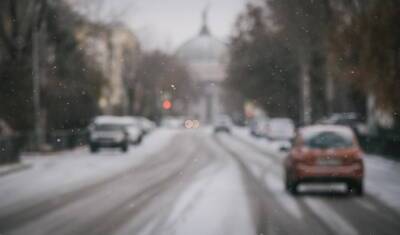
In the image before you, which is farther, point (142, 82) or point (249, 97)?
point (142, 82)

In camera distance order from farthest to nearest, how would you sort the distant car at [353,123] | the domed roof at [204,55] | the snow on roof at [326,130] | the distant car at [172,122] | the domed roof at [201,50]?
1. the domed roof at [201,50]
2. the domed roof at [204,55]
3. the distant car at [172,122]
4. the distant car at [353,123]
5. the snow on roof at [326,130]

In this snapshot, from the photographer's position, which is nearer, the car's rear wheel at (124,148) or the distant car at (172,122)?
the car's rear wheel at (124,148)

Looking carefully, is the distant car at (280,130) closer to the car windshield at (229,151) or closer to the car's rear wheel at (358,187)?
the car windshield at (229,151)

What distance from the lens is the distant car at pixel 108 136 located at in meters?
46.2

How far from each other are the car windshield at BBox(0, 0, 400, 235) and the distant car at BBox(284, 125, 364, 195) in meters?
0.02

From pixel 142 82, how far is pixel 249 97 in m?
24.0

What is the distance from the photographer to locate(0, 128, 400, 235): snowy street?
41.4 ft

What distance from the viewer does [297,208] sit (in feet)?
→ 51.5

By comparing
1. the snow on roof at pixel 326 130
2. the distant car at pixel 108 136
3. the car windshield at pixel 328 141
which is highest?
the snow on roof at pixel 326 130

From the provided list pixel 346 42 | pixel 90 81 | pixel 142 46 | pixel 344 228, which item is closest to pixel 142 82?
pixel 142 46

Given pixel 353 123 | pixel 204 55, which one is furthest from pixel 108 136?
pixel 204 55

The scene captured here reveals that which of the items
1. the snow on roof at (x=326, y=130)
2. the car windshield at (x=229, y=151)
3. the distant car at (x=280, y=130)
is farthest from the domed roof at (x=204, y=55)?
the snow on roof at (x=326, y=130)

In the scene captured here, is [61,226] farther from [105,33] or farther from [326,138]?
[105,33]

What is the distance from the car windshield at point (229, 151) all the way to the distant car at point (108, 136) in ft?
0.22
